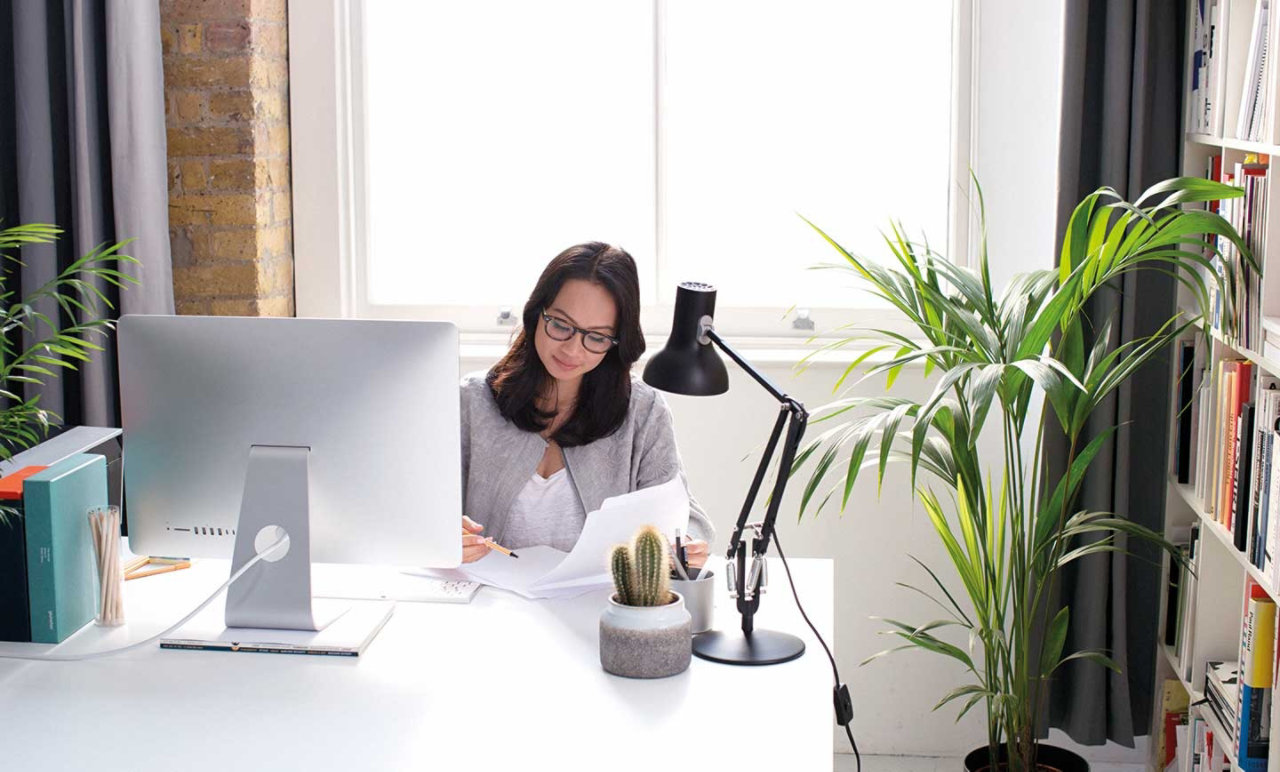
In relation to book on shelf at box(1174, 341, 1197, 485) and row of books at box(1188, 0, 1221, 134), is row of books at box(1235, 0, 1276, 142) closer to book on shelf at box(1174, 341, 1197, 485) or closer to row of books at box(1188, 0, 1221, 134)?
row of books at box(1188, 0, 1221, 134)

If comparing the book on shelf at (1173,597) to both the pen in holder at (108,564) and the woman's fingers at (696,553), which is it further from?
the pen in holder at (108,564)

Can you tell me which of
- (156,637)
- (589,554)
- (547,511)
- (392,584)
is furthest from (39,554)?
(547,511)

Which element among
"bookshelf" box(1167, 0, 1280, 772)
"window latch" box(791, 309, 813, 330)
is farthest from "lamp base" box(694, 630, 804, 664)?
"window latch" box(791, 309, 813, 330)

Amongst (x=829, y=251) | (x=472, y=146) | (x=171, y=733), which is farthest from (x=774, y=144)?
(x=171, y=733)

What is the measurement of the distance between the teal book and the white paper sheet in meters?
0.56

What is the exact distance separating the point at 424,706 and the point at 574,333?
0.89 m

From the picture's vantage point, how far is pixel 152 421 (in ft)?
6.40

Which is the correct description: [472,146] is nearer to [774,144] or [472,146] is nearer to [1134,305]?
[774,144]

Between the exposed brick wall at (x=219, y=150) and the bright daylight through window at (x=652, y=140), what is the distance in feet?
0.99

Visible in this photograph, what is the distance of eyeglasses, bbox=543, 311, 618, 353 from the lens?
2.42 m

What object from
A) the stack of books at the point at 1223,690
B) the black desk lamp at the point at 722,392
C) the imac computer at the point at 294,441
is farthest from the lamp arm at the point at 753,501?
the stack of books at the point at 1223,690

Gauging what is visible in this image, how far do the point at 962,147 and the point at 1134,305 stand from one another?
0.63m

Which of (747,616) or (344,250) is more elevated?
(344,250)

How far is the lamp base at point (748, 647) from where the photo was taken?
1839 mm
